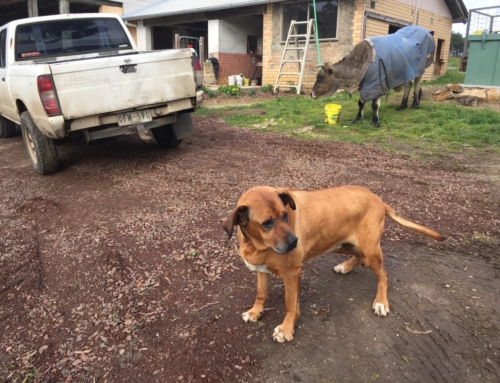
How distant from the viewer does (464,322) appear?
2738 mm

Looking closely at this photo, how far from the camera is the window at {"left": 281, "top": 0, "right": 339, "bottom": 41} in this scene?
15.5 metres

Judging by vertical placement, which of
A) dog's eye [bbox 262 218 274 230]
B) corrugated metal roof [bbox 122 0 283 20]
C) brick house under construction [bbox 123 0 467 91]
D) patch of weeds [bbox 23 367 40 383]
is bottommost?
patch of weeds [bbox 23 367 40 383]

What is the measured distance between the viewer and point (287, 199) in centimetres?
246

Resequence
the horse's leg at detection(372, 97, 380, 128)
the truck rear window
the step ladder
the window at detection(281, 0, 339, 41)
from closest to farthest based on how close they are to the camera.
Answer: the truck rear window → the horse's leg at detection(372, 97, 380, 128) → the step ladder → the window at detection(281, 0, 339, 41)

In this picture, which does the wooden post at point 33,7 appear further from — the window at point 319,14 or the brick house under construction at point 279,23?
the window at point 319,14

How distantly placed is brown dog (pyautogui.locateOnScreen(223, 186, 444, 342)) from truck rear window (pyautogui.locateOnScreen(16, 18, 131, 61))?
19.0 feet

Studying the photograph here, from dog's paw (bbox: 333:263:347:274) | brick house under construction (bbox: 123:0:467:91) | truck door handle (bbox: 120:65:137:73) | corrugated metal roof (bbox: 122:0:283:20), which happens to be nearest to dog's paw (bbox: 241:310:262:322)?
dog's paw (bbox: 333:263:347:274)

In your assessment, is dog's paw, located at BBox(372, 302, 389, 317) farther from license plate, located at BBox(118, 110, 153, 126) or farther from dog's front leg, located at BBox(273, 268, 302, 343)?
license plate, located at BBox(118, 110, 153, 126)

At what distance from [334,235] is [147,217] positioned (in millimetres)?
2474

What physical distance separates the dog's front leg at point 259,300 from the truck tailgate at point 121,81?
379 cm

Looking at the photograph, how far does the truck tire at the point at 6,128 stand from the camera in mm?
9172

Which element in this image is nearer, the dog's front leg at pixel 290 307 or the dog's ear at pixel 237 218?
the dog's ear at pixel 237 218

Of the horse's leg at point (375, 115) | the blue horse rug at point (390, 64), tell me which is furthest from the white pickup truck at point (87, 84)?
the blue horse rug at point (390, 64)

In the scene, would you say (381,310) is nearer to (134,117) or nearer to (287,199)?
(287,199)
